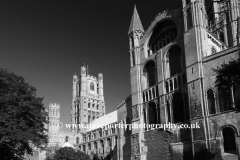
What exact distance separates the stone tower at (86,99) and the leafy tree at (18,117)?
2511 inches

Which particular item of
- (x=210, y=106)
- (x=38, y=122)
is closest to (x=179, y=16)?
(x=210, y=106)

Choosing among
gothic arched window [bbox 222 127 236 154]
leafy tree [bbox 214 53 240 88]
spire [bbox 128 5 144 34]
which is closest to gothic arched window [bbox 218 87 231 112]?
gothic arched window [bbox 222 127 236 154]

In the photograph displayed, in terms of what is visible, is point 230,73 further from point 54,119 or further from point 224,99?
point 54,119

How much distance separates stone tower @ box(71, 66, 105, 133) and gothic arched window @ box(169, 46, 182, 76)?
6277 centimetres

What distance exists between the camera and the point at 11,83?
34719 millimetres

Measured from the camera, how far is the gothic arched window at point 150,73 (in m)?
45.7

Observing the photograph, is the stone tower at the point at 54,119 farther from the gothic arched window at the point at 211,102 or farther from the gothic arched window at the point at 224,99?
the gothic arched window at the point at 224,99

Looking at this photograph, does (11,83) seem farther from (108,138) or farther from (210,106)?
(108,138)

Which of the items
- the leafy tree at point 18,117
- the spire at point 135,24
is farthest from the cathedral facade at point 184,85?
the leafy tree at point 18,117

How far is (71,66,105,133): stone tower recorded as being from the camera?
103631 mm

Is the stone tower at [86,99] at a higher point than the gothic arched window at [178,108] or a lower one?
higher

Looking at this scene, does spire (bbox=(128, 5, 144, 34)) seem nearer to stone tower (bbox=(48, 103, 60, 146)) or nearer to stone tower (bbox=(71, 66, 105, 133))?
stone tower (bbox=(71, 66, 105, 133))

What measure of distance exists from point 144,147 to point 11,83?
21.2m

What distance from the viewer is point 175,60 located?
4150 cm
